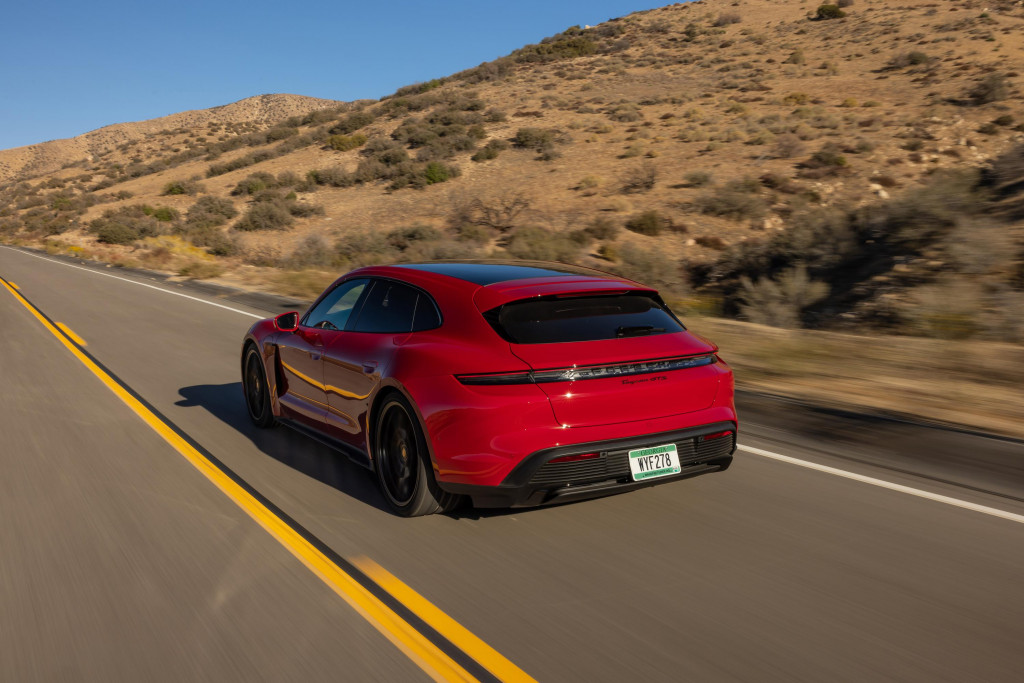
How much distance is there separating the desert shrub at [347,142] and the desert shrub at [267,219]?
12.4m

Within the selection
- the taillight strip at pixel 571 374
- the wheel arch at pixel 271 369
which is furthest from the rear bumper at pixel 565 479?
the wheel arch at pixel 271 369

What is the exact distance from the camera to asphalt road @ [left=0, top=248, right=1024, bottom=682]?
3426 millimetres

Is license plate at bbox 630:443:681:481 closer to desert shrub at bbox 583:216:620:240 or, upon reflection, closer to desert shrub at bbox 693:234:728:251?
desert shrub at bbox 693:234:728:251

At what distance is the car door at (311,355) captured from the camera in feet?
19.9

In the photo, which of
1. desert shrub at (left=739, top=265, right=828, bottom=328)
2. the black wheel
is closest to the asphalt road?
the black wheel

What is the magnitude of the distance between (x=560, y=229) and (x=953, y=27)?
104ft

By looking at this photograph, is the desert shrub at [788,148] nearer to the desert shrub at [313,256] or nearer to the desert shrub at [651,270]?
the desert shrub at [651,270]

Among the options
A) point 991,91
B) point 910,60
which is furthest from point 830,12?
point 991,91

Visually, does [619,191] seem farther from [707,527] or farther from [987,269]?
[707,527]

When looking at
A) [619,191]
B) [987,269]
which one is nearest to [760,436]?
[987,269]

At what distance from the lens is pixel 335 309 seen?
6.30 m

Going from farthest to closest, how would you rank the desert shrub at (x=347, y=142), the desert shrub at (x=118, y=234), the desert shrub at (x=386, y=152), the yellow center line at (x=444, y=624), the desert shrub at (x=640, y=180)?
the desert shrub at (x=347, y=142), the desert shrub at (x=386, y=152), the desert shrub at (x=118, y=234), the desert shrub at (x=640, y=180), the yellow center line at (x=444, y=624)

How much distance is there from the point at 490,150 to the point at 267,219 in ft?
36.3

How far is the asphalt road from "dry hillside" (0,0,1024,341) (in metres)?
5.88
